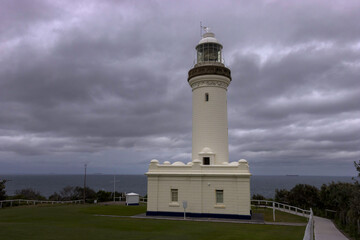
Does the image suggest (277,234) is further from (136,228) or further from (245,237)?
(136,228)

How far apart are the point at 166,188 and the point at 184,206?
268 cm

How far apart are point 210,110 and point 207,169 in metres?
5.53

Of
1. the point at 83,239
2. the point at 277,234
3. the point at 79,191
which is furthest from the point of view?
the point at 79,191

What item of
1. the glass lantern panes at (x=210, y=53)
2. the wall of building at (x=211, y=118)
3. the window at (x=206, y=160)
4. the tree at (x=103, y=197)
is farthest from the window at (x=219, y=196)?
the tree at (x=103, y=197)

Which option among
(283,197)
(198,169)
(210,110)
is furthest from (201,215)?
(283,197)

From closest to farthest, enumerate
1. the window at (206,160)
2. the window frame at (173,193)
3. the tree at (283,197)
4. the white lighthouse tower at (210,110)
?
the window frame at (173,193) < the window at (206,160) < the white lighthouse tower at (210,110) < the tree at (283,197)

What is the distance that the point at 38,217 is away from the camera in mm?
18656

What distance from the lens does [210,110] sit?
24000 mm

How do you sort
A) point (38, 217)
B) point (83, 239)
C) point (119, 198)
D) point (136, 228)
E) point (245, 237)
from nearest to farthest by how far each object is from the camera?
point (83, 239)
point (245, 237)
point (136, 228)
point (38, 217)
point (119, 198)

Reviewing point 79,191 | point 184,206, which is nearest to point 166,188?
point 184,206

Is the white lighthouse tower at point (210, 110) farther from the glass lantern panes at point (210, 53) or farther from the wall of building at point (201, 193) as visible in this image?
the wall of building at point (201, 193)

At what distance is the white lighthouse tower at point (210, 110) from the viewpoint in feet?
77.3

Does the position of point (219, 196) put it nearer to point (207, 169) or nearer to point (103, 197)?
point (207, 169)

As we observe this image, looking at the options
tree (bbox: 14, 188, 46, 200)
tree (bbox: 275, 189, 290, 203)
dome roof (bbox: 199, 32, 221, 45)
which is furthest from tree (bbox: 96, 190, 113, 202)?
dome roof (bbox: 199, 32, 221, 45)
